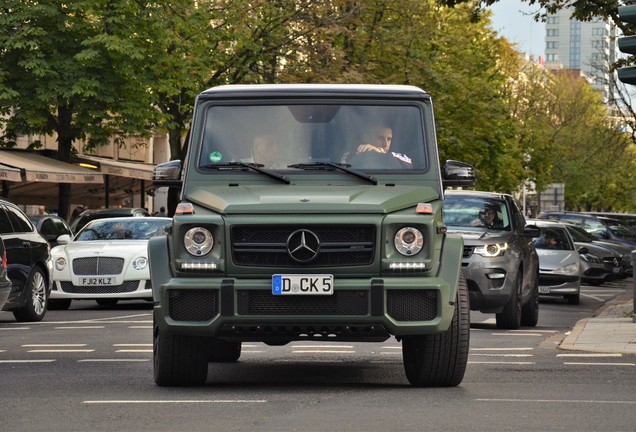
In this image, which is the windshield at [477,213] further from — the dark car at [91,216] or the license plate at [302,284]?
the dark car at [91,216]

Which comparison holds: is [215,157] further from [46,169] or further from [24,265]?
[46,169]

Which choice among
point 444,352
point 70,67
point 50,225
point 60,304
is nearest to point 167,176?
point 444,352

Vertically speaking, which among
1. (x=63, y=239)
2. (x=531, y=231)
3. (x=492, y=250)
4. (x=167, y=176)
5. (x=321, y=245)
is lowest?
(x=63, y=239)

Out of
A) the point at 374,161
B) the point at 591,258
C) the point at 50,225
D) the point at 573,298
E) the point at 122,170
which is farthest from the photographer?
the point at 122,170

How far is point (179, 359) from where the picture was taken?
11250 millimetres

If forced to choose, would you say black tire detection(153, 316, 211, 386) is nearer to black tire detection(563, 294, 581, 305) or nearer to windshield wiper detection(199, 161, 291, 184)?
windshield wiper detection(199, 161, 291, 184)

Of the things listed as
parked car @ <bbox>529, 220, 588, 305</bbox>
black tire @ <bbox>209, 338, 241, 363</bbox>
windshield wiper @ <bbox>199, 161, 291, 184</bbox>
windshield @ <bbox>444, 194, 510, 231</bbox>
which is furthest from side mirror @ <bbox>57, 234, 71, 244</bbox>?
windshield wiper @ <bbox>199, 161, 291, 184</bbox>

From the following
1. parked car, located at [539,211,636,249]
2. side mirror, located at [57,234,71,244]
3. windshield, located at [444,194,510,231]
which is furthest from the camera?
parked car, located at [539,211,636,249]

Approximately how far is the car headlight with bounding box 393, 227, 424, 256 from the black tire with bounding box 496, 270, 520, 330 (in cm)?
945

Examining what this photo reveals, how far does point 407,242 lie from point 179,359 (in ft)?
6.01

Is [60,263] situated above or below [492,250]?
below

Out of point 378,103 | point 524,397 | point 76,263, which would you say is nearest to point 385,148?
point 378,103

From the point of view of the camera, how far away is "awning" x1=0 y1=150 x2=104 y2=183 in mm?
39656

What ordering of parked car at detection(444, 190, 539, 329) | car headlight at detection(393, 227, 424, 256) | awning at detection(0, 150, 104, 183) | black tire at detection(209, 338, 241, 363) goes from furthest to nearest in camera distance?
awning at detection(0, 150, 104, 183)
parked car at detection(444, 190, 539, 329)
black tire at detection(209, 338, 241, 363)
car headlight at detection(393, 227, 424, 256)
